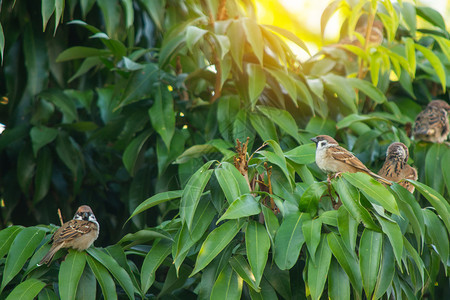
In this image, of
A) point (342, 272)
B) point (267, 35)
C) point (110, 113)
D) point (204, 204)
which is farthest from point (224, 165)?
point (110, 113)

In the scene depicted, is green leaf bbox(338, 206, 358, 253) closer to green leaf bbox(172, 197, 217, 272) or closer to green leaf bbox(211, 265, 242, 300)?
green leaf bbox(211, 265, 242, 300)

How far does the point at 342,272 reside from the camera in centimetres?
247

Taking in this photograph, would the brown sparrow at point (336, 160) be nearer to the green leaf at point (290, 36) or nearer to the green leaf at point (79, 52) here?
the green leaf at point (290, 36)

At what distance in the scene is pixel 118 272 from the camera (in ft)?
8.54

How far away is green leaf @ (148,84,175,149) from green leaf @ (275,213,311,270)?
1302mm

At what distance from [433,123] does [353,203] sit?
6.56ft

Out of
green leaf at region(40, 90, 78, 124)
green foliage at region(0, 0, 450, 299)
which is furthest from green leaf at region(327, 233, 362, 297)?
green leaf at region(40, 90, 78, 124)

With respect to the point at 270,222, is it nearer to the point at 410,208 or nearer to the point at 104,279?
the point at 410,208

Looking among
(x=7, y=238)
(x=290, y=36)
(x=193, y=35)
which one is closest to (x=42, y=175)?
(x=7, y=238)

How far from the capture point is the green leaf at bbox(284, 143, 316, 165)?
2.80 m

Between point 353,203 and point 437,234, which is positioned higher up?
point 353,203

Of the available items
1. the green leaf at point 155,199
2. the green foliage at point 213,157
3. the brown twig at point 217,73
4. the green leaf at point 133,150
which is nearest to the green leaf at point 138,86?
the green foliage at point 213,157

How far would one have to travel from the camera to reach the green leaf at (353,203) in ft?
7.59

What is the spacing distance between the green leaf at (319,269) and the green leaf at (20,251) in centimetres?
124
